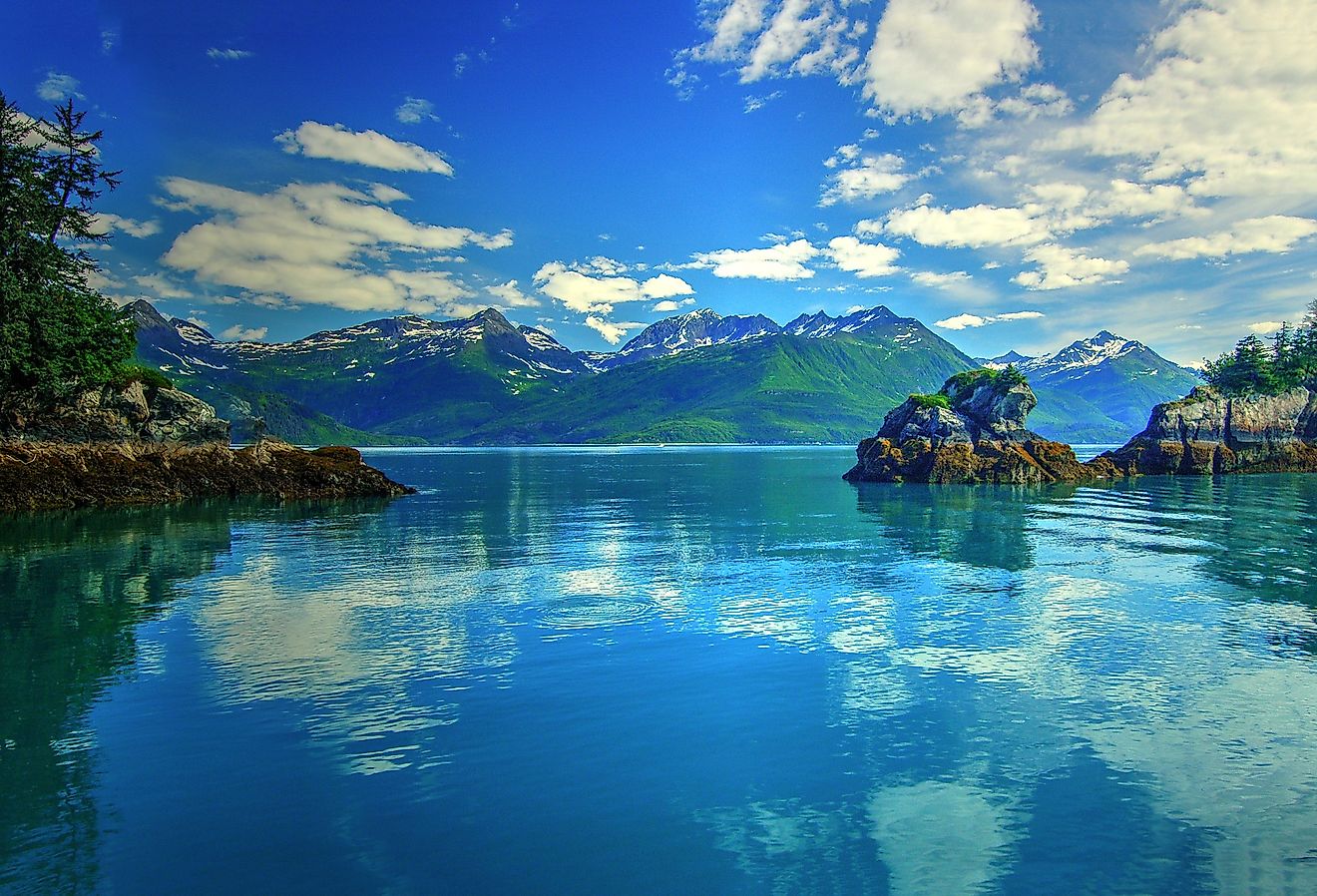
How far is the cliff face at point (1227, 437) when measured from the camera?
129500mm

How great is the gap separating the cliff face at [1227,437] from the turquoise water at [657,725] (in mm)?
100153

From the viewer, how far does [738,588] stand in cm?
3731

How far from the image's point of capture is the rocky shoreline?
382ft

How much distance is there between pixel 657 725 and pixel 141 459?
263ft

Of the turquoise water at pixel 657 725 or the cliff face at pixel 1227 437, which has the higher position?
the cliff face at pixel 1227 437

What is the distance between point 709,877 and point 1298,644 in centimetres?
2524

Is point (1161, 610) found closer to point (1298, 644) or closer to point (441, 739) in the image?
point (1298, 644)

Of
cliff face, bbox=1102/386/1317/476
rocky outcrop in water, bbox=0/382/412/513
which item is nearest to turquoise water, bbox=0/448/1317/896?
rocky outcrop in water, bbox=0/382/412/513

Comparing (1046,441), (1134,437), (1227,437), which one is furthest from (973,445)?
(1227,437)

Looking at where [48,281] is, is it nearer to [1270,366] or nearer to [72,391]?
[72,391]

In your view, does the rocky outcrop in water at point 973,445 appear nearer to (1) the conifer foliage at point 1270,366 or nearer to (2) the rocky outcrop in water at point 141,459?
(1) the conifer foliage at point 1270,366

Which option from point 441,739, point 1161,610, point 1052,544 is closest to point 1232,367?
point 1052,544

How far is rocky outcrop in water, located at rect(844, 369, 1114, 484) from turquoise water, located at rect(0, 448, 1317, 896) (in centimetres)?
7169

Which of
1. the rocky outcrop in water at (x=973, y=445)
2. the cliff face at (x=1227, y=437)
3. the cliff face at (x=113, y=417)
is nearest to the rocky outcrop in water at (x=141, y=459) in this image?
the cliff face at (x=113, y=417)
